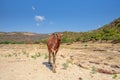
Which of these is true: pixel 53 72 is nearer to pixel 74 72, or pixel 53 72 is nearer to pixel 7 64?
pixel 74 72

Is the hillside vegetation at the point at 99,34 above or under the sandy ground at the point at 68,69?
above

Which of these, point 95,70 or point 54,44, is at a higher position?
point 54,44

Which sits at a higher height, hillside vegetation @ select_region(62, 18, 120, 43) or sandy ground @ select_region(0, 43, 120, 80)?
hillside vegetation @ select_region(62, 18, 120, 43)

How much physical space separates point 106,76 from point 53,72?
220cm

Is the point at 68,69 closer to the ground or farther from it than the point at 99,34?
closer to the ground

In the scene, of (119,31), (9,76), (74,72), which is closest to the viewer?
(9,76)

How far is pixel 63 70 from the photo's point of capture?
39.6 feet

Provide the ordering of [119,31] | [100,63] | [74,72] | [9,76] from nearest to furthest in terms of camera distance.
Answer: [9,76] → [74,72] → [100,63] → [119,31]

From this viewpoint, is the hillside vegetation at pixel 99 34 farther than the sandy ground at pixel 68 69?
Yes

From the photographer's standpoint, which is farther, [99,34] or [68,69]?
[99,34]

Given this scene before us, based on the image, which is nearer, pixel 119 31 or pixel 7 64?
→ pixel 7 64

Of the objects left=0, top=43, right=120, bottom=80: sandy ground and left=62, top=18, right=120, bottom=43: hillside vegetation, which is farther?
left=62, top=18, right=120, bottom=43: hillside vegetation

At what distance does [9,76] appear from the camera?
1106cm

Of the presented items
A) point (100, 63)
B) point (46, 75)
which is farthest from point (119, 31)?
point (46, 75)
